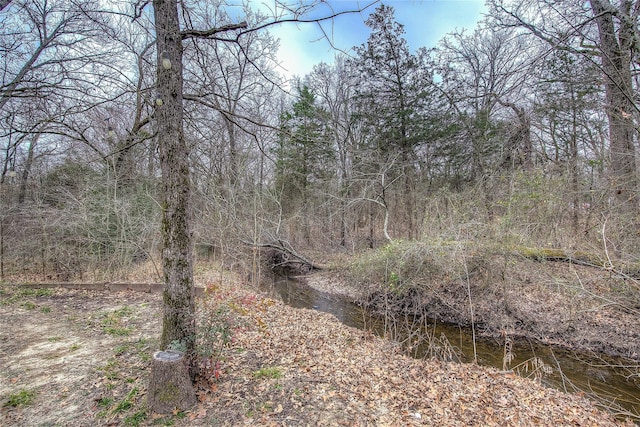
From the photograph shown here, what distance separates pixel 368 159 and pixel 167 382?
569 cm

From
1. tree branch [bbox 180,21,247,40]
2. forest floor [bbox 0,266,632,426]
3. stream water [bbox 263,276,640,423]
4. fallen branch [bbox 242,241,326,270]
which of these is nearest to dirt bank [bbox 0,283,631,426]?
forest floor [bbox 0,266,632,426]

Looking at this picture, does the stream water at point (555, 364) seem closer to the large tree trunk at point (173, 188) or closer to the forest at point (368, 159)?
the forest at point (368, 159)

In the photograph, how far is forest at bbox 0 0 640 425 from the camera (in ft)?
12.7

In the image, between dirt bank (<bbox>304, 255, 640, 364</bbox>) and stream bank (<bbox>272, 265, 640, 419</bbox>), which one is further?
dirt bank (<bbox>304, 255, 640, 364</bbox>)

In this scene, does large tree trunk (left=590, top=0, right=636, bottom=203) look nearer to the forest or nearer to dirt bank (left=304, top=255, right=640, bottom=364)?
the forest

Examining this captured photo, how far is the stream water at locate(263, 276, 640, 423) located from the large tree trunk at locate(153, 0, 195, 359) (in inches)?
169

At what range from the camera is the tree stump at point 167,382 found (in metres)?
2.69

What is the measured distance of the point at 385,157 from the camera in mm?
12328

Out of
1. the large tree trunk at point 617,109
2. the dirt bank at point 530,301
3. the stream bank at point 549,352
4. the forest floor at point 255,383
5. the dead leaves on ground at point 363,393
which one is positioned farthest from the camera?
the dirt bank at point 530,301

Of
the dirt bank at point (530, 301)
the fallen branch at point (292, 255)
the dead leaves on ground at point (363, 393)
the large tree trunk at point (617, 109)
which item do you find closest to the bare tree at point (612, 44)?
the large tree trunk at point (617, 109)

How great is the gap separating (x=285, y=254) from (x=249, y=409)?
30.8 feet

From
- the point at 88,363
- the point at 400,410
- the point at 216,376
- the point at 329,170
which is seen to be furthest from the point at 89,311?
the point at 329,170

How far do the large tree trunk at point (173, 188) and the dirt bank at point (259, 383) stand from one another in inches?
19.8

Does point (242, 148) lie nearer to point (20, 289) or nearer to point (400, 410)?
point (20, 289)
